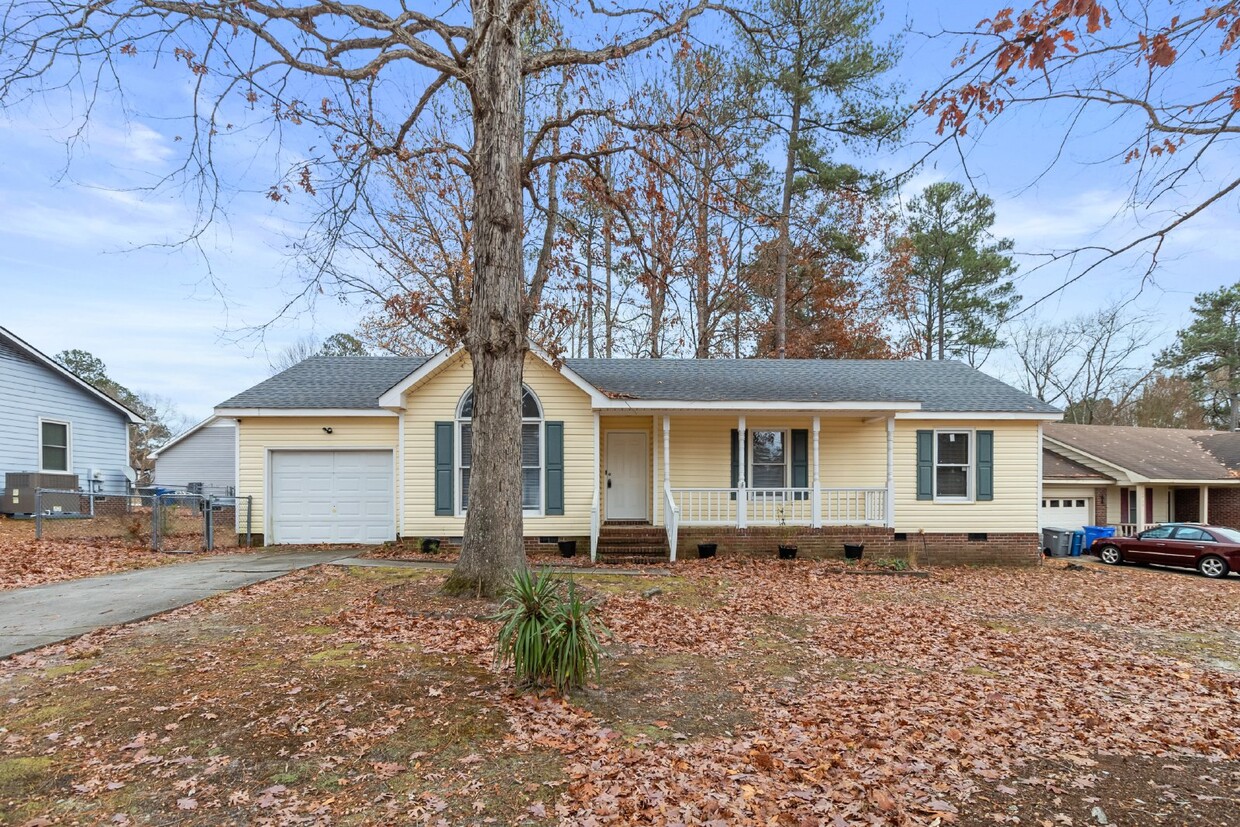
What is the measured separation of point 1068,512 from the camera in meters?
20.6

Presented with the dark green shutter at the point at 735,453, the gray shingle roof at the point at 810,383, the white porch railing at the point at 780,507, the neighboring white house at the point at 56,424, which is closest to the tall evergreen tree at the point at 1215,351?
the gray shingle roof at the point at 810,383

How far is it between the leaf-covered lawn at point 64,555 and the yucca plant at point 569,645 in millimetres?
8648

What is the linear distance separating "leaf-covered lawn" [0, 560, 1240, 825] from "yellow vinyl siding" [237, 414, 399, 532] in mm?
6190

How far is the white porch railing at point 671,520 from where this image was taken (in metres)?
12.2

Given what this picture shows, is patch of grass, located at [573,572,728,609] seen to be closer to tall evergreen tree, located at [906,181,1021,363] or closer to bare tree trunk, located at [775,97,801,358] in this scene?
bare tree trunk, located at [775,97,801,358]

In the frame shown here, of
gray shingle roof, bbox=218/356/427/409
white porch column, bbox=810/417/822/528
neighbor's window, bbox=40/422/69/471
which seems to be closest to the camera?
white porch column, bbox=810/417/822/528

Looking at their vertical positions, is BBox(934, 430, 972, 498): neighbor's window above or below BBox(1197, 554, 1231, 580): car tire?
above

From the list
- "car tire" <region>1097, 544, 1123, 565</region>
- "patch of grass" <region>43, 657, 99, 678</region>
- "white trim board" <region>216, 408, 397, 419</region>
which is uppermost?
"white trim board" <region>216, 408, 397, 419</region>

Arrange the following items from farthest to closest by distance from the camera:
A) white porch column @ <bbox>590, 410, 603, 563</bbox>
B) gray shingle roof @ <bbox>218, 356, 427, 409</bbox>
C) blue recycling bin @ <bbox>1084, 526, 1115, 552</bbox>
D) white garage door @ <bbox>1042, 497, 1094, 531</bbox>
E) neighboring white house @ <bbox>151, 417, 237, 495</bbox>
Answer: neighboring white house @ <bbox>151, 417, 237, 495</bbox> → white garage door @ <bbox>1042, 497, 1094, 531</bbox> → blue recycling bin @ <bbox>1084, 526, 1115, 552</bbox> → gray shingle roof @ <bbox>218, 356, 427, 409</bbox> → white porch column @ <bbox>590, 410, 603, 563</bbox>

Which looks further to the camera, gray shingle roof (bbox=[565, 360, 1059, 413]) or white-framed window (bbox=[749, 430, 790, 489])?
white-framed window (bbox=[749, 430, 790, 489])

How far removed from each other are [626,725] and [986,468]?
12.6 meters

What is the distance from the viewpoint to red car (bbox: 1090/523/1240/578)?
1482 centimetres

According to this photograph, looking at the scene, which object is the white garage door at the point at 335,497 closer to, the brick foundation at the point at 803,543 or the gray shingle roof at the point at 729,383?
the gray shingle roof at the point at 729,383

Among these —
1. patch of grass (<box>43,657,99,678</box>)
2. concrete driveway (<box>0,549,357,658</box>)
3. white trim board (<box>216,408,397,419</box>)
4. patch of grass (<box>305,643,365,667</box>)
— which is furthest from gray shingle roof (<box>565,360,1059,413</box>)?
patch of grass (<box>43,657,99,678</box>)
